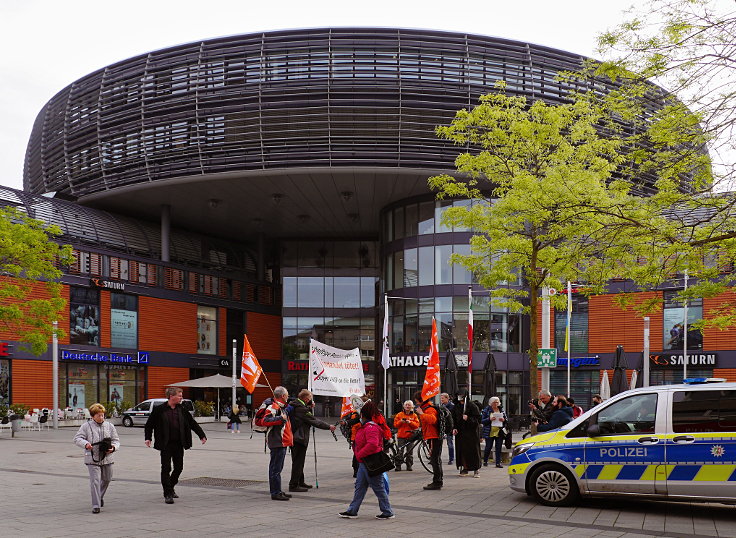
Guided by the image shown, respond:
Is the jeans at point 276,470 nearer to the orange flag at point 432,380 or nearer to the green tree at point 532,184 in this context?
the orange flag at point 432,380

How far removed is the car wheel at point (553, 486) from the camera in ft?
36.1

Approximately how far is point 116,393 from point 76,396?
2642 millimetres

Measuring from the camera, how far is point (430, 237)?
136 ft

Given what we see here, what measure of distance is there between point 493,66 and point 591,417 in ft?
95.9

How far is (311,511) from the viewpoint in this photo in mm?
10695

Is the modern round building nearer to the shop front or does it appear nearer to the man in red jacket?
the shop front

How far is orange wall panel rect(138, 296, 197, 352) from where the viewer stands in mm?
44688

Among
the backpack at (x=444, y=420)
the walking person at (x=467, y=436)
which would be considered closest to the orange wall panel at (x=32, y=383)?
the walking person at (x=467, y=436)

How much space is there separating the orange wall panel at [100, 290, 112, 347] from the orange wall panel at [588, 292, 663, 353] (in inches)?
988

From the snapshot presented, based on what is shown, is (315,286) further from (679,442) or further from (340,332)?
(679,442)

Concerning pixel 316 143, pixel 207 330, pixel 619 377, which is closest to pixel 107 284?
pixel 207 330

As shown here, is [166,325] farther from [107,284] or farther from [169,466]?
[169,466]

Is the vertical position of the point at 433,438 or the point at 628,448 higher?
the point at 628,448

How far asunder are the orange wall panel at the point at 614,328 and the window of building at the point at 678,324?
336mm
